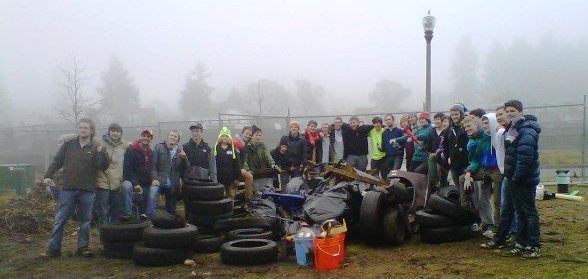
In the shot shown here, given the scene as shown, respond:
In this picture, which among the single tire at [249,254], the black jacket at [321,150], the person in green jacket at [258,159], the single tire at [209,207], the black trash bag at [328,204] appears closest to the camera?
the single tire at [249,254]

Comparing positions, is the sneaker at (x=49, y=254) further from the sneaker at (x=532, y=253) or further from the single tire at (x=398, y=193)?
the sneaker at (x=532, y=253)

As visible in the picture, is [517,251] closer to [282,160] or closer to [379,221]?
[379,221]

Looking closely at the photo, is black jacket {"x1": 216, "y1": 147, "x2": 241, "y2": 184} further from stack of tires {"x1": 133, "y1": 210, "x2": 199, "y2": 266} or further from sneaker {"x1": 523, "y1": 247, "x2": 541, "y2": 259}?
sneaker {"x1": 523, "y1": 247, "x2": 541, "y2": 259}

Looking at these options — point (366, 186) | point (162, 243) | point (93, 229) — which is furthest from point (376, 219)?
point (93, 229)

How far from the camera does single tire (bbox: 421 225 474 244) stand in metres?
6.64

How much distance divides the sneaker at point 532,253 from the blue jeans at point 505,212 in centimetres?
45

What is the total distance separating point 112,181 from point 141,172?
0.67 meters

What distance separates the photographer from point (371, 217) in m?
6.51

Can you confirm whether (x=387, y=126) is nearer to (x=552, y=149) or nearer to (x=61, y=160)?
(x=61, y=160)

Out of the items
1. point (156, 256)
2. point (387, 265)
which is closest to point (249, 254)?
point (156, 256)

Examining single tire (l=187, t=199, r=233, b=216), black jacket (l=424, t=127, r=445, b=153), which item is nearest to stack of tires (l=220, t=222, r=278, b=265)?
single tire (l=187, t=199, r=233, b=216)

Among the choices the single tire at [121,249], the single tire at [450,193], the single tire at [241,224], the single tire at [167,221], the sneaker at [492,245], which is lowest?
the single tire at [121,249]

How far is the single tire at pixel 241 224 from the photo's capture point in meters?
7.06

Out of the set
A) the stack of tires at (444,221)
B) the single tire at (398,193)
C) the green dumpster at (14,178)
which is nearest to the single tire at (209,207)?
the single tire at (398,193)
